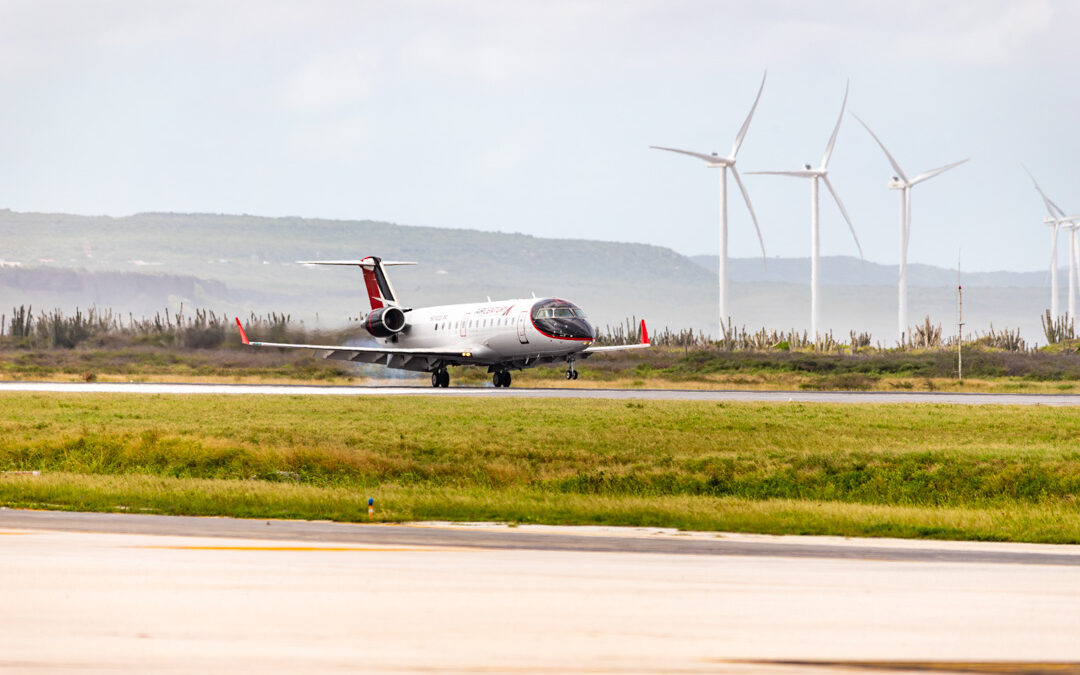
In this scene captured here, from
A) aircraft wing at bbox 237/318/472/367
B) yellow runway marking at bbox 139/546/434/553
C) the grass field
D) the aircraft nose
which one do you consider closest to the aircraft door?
the aircraft nose

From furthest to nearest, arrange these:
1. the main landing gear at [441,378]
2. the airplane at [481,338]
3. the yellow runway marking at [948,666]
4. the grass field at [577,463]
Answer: the main landing gear at [441,378] < the airplane at [481,338] < the grass field at [577,463] < the yellow runway marking at [948,666]

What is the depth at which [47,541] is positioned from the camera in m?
17.7

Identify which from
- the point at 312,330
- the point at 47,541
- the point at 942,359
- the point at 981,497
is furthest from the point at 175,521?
the point at 942,359

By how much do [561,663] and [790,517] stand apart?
521 inches

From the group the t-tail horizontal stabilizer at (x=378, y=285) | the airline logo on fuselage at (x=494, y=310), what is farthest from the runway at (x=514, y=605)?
the t-tail horizontal stabilizer at (x=378, y=285)

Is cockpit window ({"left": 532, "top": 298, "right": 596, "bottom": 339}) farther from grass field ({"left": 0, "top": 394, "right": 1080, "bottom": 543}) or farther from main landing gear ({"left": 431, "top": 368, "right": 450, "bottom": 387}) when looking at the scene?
grass field ({"left": 0, "top": 394, "right": 1080, "bottom": 543})

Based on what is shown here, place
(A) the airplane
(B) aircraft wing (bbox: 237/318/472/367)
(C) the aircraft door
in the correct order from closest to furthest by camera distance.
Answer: (A) the airplane
(C) the aircraft door
(B) aircraft wing (bbox: 237/318/472/367)

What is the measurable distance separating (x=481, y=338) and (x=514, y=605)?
4534cm

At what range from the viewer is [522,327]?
55.4 m

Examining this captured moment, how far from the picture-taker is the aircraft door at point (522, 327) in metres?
55.4

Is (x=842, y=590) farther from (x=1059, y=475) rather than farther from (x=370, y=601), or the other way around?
(x=1059, y=475)

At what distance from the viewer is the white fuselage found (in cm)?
5516

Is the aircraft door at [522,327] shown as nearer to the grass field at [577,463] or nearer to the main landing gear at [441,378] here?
the main landing gear at [441,378]

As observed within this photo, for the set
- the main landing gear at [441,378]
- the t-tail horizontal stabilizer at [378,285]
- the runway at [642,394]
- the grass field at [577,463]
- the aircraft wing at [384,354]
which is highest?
the t-tail horizontal stabilizer at [378,285]
